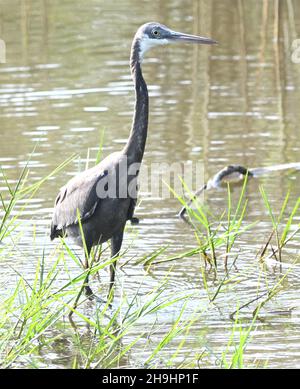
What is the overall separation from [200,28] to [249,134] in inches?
169

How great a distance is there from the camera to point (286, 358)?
5730mm

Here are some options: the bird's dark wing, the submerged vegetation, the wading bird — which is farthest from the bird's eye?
the submerged vegetation

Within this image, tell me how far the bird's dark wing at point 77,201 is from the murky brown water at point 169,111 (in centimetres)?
46

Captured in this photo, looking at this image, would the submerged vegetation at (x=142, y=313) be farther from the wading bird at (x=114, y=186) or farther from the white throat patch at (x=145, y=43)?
the white throat patch at (x=145, y=43)

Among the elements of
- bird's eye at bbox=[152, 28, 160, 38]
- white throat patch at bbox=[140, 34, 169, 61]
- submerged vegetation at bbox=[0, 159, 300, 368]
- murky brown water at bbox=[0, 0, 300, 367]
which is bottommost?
murky brown water at bbox=[0, 0, 300, 367]

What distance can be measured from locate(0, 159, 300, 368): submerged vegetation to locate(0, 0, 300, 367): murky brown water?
0.15 feet

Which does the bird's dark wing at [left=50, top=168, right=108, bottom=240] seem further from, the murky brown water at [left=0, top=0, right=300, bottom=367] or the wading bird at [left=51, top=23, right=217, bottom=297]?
the murky brown water at [left=0, top=0, right=300, bottom=367]

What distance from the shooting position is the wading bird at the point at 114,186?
269 inches

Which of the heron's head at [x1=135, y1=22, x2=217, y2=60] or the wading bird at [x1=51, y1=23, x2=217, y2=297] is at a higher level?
the heron's head at [x1=135, y1=22, x2=217, y2=60]

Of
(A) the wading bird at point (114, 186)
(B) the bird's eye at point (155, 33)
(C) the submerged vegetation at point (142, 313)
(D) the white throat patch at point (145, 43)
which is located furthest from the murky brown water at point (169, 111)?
(B) the bird's eye at point (155, 33)

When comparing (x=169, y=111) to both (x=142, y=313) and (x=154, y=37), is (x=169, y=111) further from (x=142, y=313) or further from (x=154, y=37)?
(x=142, y=313)

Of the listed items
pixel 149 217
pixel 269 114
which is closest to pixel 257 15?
pixel 269 114

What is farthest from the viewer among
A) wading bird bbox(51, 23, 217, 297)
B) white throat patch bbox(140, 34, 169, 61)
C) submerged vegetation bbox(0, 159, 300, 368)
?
white throat patch bbox(140, 34, 169, 61)

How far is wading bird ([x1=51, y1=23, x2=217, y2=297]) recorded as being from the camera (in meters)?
6.84
